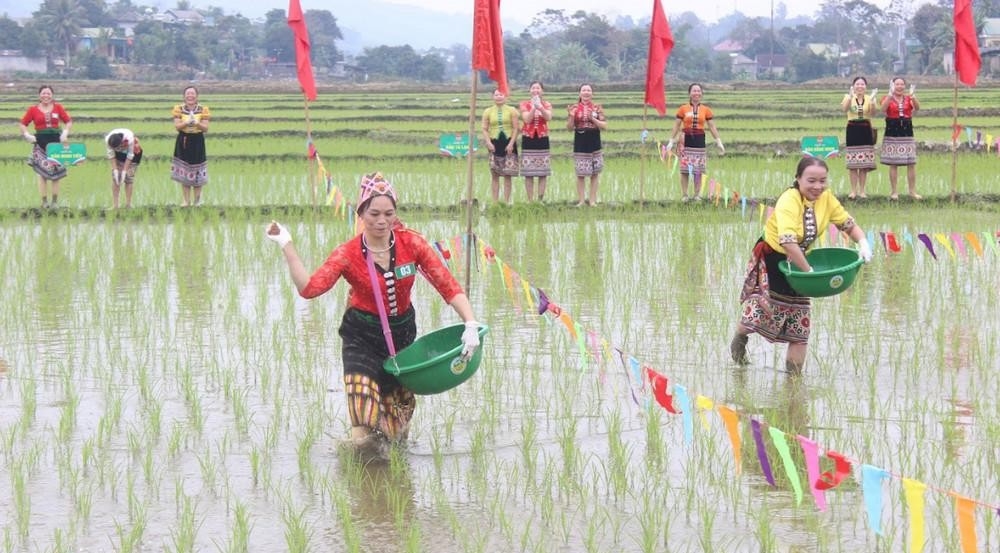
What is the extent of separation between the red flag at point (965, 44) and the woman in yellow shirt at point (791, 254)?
21.2 feet

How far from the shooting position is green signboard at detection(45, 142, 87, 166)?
1368cm

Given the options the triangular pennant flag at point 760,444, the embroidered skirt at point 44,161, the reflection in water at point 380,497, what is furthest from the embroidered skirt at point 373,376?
the embroidered skirt at point 44,161

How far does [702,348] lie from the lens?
24.5 ft

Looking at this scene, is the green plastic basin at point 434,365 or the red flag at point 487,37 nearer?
the green plastic basin at point 434,365

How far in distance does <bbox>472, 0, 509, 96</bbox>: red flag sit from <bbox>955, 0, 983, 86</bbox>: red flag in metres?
5.66

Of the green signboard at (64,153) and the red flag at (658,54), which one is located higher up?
the red flag at (658,54)

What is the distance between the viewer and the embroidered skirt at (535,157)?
14.1 meters

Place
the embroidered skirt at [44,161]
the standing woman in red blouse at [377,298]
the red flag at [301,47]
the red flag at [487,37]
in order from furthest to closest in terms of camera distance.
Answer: the embroidered skirt at [44,161], the red flag at [301,47], the red flag at [487,37], the standing woman in red blouse at [377,298]

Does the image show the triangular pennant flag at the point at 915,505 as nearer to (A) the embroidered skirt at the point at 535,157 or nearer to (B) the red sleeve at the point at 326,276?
(B) the red sleeve at the point at 326,276

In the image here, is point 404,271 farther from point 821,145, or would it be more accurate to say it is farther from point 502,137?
point 821,145

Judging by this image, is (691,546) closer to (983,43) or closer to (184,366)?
(184,366)

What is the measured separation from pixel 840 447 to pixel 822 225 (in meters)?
1.54

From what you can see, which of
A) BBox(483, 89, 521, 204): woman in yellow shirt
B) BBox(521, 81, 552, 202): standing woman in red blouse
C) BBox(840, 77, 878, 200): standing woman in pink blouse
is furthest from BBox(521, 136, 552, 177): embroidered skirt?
BBox(840, 77, 878, 200): standing woman in pink blouse

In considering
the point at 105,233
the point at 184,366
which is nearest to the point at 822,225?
the point at 184,366
